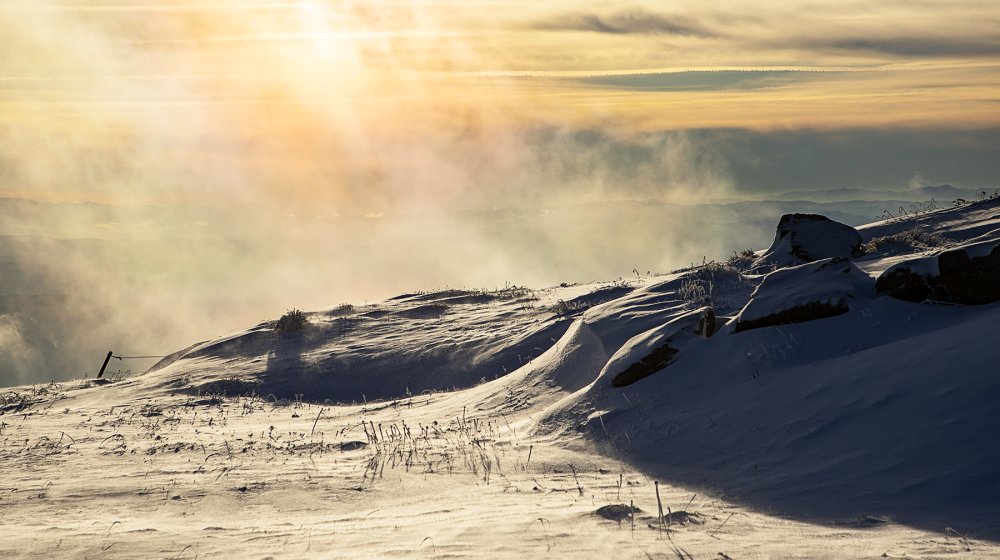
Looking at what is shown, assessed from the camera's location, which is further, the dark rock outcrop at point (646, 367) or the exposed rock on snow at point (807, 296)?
the dark rock outcrop at point (646, 367)

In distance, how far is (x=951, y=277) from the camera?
905cm

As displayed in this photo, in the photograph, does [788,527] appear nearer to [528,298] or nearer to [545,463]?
[545,463]

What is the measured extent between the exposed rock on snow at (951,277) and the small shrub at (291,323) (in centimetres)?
1144

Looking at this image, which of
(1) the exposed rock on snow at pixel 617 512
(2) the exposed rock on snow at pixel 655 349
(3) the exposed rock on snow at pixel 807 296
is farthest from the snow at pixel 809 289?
(1) the exposed rock on snow at pixel 617 512

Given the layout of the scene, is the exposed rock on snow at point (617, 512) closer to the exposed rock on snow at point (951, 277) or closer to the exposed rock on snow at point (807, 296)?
the exposed rock on snow at point (807, 296)

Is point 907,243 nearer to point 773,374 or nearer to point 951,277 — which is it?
point 951,277

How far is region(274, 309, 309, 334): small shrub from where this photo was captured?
16984mm

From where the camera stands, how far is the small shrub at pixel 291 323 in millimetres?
16984

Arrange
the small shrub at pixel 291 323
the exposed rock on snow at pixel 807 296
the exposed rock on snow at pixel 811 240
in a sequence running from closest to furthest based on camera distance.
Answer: the exposed rock on snow at pixel 807 296, the exposed rock on snow at pixel 811 240, the small shrub at pixel 291 323

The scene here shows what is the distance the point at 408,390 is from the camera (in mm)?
13883

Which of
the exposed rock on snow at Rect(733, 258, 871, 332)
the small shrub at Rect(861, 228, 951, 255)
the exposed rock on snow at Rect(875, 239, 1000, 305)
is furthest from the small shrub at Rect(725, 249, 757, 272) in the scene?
the exposed rock on snow at Rect(875, 239, 1000, 305)

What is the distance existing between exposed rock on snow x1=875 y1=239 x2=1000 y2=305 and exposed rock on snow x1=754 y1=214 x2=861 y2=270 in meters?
3.54

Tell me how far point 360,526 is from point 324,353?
9.62m

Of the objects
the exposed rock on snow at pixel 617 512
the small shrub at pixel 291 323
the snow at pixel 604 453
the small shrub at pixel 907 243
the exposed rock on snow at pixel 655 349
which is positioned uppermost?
the small shrub at pixel 291 323
